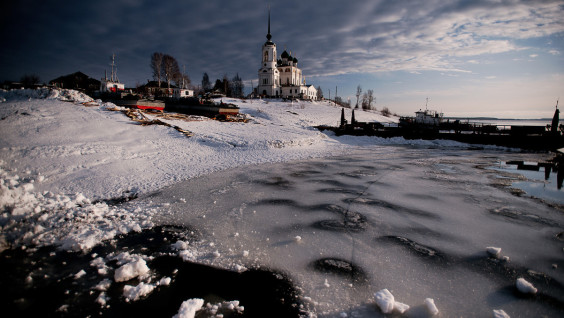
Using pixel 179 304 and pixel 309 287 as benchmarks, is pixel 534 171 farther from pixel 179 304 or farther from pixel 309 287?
pixel 179 304

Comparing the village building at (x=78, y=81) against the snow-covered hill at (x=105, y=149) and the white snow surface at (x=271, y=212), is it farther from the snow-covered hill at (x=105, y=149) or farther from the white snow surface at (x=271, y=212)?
the white snow surface at (x=271, y=212)

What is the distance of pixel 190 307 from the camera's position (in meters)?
2.91

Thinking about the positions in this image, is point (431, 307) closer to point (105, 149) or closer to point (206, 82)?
point (105, 149)

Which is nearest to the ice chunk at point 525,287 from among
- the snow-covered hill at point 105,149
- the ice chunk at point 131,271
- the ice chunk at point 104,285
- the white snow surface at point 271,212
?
the white snow surface at point 271,212

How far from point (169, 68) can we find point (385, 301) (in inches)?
2775

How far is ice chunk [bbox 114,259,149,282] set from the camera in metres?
3.46

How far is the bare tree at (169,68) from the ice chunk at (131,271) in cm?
6492

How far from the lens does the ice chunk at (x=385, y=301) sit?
2.92 metres

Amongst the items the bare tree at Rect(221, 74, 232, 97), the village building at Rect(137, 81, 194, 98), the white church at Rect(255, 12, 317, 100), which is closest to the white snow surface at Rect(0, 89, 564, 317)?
the village building at Rect(137, 81, 194, 98)

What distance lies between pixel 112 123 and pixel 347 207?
13.6m

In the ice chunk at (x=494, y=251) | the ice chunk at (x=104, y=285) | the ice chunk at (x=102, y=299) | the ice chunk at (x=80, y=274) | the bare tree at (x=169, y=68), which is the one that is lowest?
the ice chunk at (x=102, y=299)

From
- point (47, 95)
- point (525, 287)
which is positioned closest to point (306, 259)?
point (525, 287)

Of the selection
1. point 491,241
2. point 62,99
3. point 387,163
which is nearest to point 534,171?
point 387,163

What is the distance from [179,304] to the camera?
309cm
